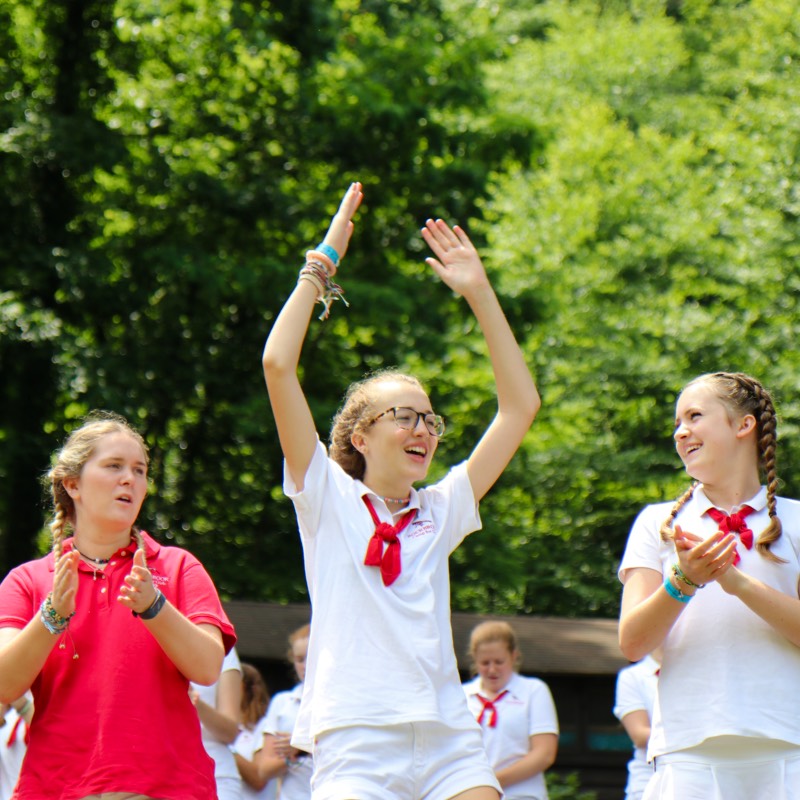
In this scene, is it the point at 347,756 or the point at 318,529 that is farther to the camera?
the point at 318,529

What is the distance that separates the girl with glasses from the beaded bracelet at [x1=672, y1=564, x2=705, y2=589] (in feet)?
2.46

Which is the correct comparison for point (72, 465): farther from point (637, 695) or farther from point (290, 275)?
point (290, 275)

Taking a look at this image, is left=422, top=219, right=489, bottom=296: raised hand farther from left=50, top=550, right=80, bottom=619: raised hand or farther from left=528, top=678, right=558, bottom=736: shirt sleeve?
left=528, top=678, right=558, bottom=736: shirt sleeve

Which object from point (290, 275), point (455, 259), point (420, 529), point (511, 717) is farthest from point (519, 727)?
point (290, 275)

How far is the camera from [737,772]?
13.2 feet

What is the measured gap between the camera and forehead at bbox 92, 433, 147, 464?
14.5 ft

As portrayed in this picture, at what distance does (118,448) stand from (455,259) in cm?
142

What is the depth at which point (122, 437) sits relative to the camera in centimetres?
445

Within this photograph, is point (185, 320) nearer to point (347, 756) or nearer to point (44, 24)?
point (44, 24)

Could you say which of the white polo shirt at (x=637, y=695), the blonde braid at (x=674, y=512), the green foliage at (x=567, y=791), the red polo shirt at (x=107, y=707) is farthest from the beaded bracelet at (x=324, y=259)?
the green foliage at (x=567, y=791)

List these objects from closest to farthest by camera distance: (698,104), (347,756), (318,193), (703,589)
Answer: (347,756), (703,589), (318,193), (698,104)

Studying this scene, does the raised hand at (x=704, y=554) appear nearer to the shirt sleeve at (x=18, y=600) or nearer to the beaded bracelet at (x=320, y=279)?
the beaded bracelet at (x=320, y=279)

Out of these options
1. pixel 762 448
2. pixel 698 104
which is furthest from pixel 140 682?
pixel 698 104

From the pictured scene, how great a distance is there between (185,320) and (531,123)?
20.9 ft
